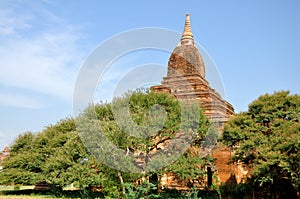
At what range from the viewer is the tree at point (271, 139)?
13031 millimetres

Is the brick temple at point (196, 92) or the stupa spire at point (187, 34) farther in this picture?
the stupa spire at point (187, 34)

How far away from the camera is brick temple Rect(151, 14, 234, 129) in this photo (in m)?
24.4

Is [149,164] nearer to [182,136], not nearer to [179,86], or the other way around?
[182,136]

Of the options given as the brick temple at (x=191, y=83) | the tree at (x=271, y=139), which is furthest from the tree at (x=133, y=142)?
the brick temple at (x=191, y=83)

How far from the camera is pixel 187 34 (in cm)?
3216

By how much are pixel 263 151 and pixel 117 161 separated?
6.42 meters

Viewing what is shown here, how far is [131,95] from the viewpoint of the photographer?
58.1 feet

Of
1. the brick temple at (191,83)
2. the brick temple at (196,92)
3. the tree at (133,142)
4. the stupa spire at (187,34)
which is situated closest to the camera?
the tree at (133,142)

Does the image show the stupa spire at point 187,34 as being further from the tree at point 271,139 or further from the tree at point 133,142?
the tree at point 271,139

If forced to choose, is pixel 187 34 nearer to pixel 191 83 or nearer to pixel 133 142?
pixel 191 83

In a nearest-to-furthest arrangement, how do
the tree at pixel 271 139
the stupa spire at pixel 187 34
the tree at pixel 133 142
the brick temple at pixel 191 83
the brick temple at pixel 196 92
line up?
1. the tree at pixel 271 139
2. the tree at pixel 133 142
3. the brick temple at pixel 196 92
4. the brick temple at pixel 191 83
5. the stupa spire at pixel 187 34

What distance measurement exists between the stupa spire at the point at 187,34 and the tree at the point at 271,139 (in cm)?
1614

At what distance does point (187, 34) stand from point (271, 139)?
64.8 ft

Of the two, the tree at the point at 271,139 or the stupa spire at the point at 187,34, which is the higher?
the stupa spire at the point at 187,34
